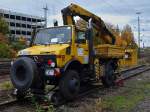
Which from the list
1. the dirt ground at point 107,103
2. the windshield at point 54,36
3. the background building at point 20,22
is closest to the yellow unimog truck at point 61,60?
the windshield at point 54,36

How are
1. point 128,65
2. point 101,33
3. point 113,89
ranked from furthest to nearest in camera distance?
point 128,65 < point 101,33 < point 113,89

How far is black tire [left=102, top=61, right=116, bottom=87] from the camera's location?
1693cm

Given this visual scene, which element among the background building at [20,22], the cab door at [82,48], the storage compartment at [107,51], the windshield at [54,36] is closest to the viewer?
the windshield at [54,36]

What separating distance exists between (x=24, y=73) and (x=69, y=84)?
5.16ft

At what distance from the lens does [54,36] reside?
13.5m

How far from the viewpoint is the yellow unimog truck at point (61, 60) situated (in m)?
12.1

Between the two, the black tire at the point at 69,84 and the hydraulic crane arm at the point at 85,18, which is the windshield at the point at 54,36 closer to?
the black tire at the point at 69,84

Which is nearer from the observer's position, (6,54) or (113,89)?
(113,89)

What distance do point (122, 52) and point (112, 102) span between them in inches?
276

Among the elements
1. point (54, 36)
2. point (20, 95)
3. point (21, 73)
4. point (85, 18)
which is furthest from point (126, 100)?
point (85, 18)

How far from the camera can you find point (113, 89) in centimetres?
1656

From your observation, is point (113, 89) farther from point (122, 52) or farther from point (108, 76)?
point (122, 52)

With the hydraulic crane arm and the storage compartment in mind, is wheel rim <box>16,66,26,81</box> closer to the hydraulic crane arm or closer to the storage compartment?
the hydraulic crane arm

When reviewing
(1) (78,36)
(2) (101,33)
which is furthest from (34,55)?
(2) (101,33)
